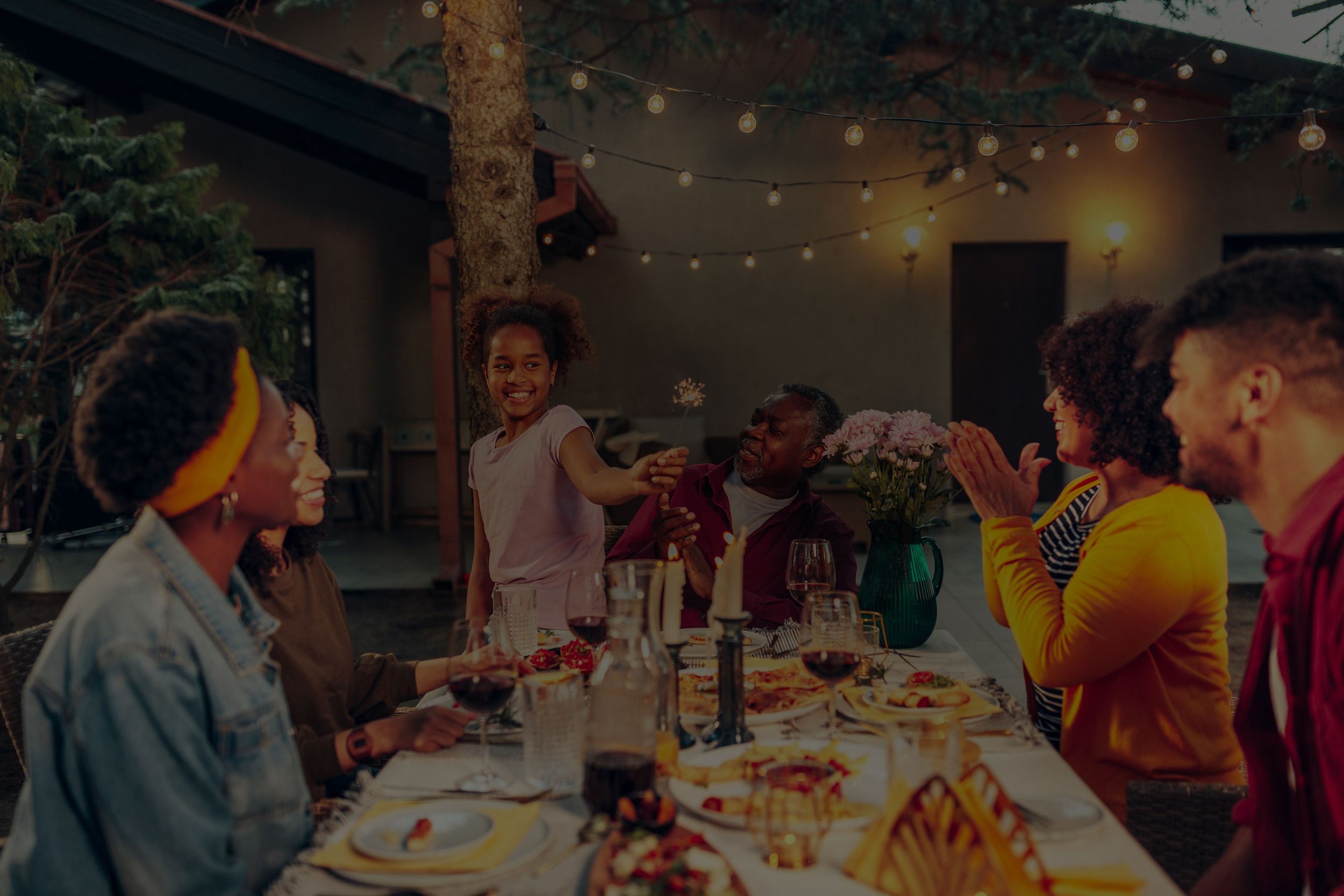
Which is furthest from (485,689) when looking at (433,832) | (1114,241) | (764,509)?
(1114,241)

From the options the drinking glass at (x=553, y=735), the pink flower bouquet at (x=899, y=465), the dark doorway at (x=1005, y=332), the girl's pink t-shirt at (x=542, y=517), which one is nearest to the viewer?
the drinking glass at (x=553, y=735)

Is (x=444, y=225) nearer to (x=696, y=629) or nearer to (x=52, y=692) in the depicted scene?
(x=696, y=629)

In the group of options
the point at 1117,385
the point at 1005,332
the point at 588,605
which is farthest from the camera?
the point at 1005,332

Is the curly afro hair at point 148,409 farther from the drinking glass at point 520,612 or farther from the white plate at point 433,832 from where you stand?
the drinking glass at point 520,612

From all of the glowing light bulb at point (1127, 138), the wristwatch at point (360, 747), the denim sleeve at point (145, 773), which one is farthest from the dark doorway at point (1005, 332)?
the denim sleeve at point (145, 773)

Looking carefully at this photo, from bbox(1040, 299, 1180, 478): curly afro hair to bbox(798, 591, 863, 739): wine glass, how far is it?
0.62 m

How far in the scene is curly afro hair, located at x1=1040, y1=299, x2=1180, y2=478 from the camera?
190 centimetres

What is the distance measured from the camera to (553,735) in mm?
1455

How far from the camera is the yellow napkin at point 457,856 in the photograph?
1.18 meters

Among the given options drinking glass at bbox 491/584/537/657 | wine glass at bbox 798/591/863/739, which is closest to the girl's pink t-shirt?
drinking glass at bbox 491/584/537/657

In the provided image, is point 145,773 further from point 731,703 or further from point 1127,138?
point 1127,138

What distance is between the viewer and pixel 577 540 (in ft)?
9.20

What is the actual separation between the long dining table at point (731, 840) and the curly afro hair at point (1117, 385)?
2.03ft

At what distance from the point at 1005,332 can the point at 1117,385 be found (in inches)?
307
